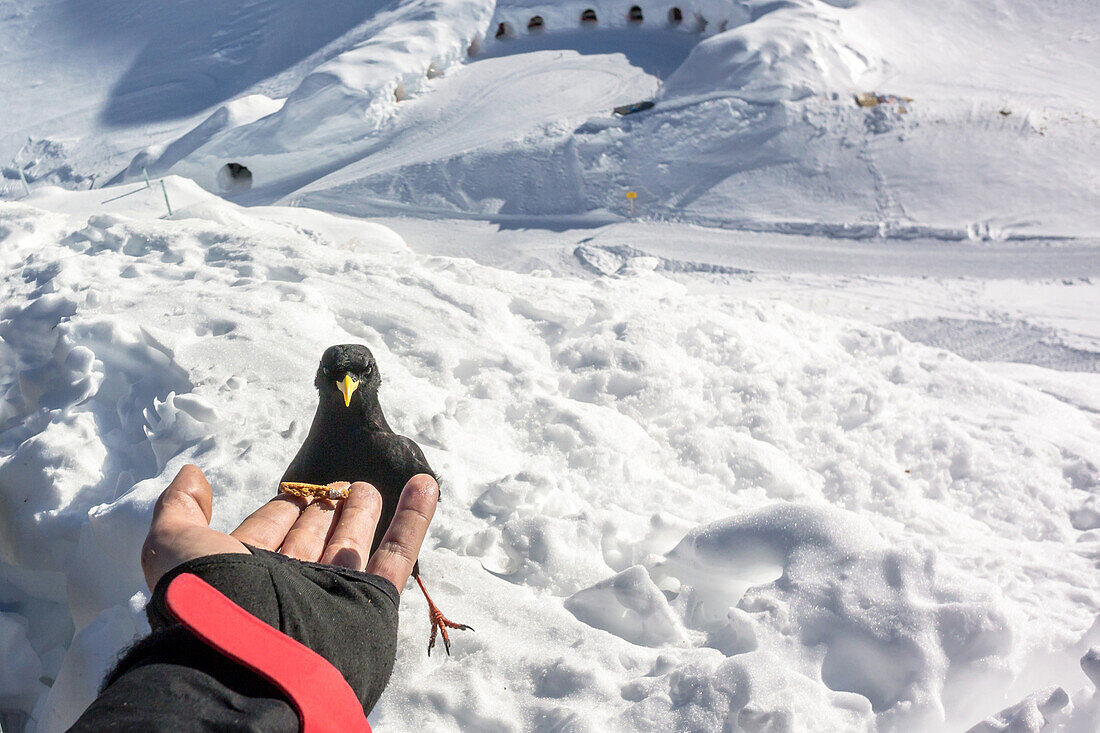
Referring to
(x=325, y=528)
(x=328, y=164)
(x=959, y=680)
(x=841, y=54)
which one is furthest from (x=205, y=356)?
(x=841, y=54)

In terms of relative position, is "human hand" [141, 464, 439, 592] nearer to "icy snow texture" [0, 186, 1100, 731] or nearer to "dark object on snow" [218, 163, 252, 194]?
"icy snow texture" [0, 186, 1100, 731]

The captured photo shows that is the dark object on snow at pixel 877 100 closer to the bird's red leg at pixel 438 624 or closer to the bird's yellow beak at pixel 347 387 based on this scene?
the bird's yellow beak at pixel 347 387

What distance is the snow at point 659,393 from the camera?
96.5 inches

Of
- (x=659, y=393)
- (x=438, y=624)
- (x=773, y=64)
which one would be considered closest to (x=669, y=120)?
(x=773, y=64)

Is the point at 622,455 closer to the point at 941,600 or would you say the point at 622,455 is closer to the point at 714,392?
the point at 714,392

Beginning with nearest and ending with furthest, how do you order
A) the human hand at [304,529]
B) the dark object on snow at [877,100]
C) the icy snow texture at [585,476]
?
the human hand at [304,529] → the icy snow texture at [585,476] → the dark object on snow at [877,100]

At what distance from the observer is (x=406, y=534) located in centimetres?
230

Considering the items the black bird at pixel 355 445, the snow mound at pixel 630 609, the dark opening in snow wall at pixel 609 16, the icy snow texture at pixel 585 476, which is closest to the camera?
the icy snow texture at pixel 585 476

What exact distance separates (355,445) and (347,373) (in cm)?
29

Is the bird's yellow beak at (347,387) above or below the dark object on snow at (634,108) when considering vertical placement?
above

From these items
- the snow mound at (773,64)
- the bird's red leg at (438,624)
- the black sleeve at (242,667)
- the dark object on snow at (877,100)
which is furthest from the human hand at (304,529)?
the dark object on snow at (877,100)

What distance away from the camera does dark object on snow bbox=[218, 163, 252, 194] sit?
11438 mm

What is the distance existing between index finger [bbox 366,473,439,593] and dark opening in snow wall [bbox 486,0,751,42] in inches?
516

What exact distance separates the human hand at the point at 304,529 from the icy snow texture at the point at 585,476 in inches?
18.5
